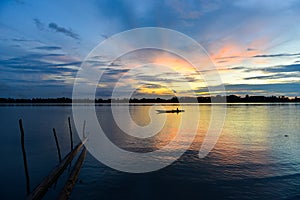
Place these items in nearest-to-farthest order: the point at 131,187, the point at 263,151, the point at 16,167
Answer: the point at 131,187
the point at 16,167
the point at 263,151

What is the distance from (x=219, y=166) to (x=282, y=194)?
478cm

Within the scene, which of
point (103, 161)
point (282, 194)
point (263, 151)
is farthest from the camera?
point (263, 151)

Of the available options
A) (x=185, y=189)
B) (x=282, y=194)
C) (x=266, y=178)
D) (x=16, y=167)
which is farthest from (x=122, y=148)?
(x=282, y=194)

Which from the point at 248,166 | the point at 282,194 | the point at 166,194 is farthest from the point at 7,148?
the point at 282,194

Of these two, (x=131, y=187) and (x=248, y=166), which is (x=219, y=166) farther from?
(x=131, y=187)

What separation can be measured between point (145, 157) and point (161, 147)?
13.2 ft

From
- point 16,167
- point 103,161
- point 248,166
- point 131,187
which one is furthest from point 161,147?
point 16,167

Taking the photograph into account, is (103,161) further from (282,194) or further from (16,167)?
(282,194)

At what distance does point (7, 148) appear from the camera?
21.1 meters

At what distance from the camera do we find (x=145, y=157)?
17.8 metres

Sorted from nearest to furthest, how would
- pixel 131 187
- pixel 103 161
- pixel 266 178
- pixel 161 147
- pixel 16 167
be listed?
pixel 131 187 → pixel 266 178 → pixel 16 167 → pixel 103 161 → pixel 161 147

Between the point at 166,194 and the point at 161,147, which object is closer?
the point at 166,194

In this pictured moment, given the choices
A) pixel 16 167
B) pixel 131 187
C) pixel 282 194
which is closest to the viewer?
pixel 282 194

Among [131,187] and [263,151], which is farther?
[263,151]
